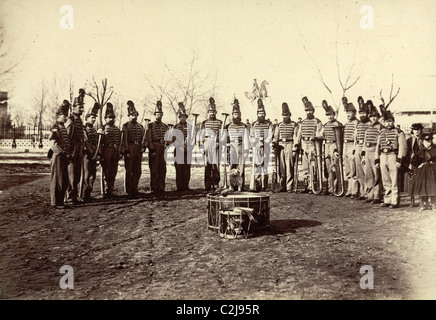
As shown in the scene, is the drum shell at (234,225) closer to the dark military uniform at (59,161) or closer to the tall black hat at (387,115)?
the dark military uniform at (59,161)

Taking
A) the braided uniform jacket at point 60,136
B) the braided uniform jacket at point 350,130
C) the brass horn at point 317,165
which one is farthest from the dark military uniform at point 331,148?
the braided uniform jacket at point 60,136

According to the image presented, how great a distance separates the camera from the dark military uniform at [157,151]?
12.1m

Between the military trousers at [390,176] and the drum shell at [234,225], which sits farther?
the military trousers at [390,176]

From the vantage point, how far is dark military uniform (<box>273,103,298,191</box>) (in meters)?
12.0

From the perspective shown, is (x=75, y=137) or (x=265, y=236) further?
(x=75, y=137)

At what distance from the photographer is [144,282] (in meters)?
5.21

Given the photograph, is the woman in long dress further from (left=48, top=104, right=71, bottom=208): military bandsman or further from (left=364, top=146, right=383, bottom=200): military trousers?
(left=48, top=104, right=71, bottom=208): military bandsman

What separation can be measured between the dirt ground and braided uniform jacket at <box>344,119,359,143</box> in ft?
6.66

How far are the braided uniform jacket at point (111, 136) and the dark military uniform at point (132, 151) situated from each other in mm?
199

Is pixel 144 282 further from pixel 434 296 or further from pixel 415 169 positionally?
pixel 415 169

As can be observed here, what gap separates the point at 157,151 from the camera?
479 inches

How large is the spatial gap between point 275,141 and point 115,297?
8310 mm

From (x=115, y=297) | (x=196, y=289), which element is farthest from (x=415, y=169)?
(x=115, y=297)

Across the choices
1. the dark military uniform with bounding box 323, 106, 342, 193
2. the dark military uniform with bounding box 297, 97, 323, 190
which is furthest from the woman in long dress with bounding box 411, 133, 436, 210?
the dark military uniform with bounding box 297, 97, 323, 190
